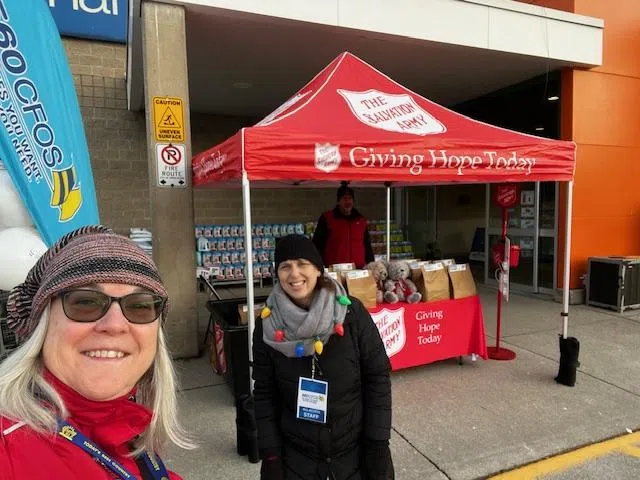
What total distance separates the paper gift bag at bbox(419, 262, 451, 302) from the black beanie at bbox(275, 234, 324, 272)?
245cm

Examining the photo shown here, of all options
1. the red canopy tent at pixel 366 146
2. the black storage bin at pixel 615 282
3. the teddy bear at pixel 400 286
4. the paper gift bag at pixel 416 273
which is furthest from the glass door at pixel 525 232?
the teddy bear at pixel 400 286

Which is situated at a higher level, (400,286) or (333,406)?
(400,286)

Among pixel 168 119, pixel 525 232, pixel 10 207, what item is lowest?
pixel 525 232

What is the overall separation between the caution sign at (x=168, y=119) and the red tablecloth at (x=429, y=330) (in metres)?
2.75

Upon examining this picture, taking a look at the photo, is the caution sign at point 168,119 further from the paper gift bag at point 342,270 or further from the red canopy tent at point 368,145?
the paper gift bag at point 342,270

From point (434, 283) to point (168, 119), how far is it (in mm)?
3230

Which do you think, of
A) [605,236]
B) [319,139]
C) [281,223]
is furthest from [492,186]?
[319,139]

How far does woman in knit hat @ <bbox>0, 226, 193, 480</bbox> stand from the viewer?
809 mm

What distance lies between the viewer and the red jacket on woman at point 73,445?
767mm

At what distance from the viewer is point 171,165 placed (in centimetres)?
474

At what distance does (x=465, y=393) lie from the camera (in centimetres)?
A: 397

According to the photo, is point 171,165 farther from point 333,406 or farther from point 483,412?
point 483,412

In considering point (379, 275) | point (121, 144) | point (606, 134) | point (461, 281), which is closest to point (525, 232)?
point (606, 134)

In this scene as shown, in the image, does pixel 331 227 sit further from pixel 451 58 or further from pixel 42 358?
pixel 42 358
